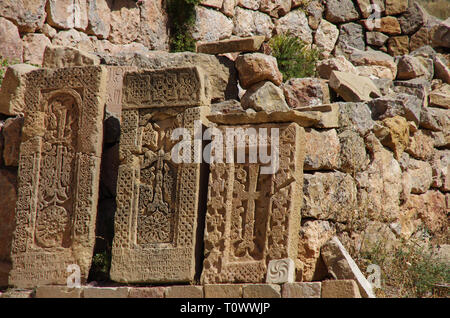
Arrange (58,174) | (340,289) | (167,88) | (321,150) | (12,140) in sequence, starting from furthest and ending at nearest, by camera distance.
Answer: (12,140) → (58,174) → (167,88) → (321,150) → (340,289)

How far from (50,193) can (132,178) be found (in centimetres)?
87

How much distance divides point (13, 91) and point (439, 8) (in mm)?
9980

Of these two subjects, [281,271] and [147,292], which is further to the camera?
[147,292]

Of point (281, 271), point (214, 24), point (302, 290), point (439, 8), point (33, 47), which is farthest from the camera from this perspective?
point (439, 8)

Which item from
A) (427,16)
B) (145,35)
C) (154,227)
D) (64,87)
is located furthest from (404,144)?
(427,16)

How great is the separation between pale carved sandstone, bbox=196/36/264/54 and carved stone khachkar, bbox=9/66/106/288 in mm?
1365

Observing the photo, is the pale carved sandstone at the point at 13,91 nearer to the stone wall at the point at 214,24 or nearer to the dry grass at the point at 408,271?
the stone wall at the point at 214,24

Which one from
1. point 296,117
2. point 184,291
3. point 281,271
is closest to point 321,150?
point 296,117

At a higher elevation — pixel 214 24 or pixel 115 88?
pixel 214 24

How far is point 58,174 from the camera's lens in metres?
7.60

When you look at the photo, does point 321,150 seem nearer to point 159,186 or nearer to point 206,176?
point 206,176

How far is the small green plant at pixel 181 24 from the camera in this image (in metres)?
11.7

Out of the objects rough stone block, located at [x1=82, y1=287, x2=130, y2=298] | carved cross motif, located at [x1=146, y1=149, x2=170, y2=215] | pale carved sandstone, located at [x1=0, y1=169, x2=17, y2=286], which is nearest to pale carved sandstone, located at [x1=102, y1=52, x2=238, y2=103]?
carved cross motif, located at [x1=146, y1=149, x2=170, y2=215]

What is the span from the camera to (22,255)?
24.6 feet
